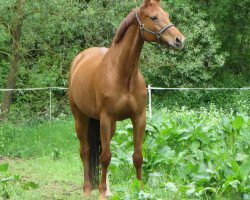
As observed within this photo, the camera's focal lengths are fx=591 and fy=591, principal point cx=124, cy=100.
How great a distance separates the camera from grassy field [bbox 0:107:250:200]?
19.1ft

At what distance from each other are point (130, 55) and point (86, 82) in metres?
0.84

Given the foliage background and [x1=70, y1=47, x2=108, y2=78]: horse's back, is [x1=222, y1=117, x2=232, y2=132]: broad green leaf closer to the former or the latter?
[x1=70, y1=47, x2=108, y2=78]: horse's back

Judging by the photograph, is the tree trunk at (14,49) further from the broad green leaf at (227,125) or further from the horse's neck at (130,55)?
the horse's neck at (130,55)

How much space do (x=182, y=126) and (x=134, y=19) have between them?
208 cm

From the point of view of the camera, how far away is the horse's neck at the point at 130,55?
6.20m

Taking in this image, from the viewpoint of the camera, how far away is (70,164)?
32.2 feet

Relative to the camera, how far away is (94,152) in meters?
7.30

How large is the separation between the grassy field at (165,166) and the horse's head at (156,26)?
4.41ft

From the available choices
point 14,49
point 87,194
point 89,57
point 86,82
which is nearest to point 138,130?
point 86,82

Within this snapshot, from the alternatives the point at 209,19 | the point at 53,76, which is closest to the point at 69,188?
the point at 53,76

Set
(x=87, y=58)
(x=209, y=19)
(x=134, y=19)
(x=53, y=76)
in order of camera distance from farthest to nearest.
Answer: (x=209, y=19)
(x=53, y=76)
(x=87, y=58)
(x=134, y=19)

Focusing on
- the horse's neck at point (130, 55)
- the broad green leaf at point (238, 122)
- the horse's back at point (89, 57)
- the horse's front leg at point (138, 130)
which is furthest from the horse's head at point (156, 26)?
the broad green leaf at point (238, 122)

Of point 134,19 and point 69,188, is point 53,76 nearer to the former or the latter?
point 69,188

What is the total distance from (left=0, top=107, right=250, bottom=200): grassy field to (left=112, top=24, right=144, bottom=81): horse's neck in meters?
1.15
